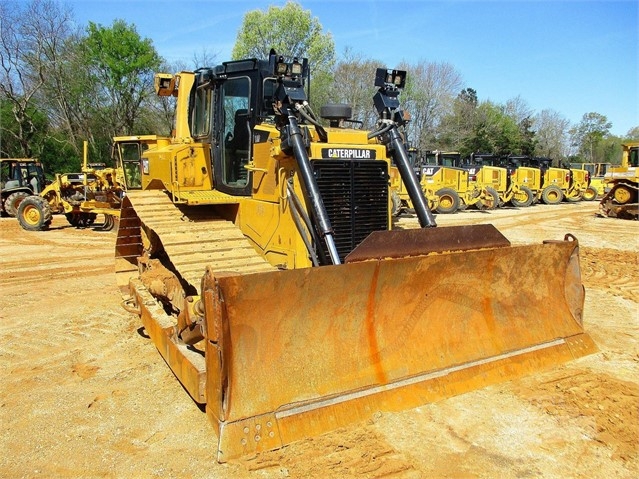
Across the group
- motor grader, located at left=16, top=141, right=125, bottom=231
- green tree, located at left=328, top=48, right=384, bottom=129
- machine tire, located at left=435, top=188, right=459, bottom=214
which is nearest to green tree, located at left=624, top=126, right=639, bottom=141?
green tree, located at left=328, top=48, right=384, bottom=129

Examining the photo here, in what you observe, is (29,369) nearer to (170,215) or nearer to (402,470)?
(170,215)

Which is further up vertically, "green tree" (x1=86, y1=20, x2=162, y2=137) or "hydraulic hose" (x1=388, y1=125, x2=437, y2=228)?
"green tree" (x1=86, y1=20, x2=162, y2=137)

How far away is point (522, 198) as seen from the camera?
999 inches

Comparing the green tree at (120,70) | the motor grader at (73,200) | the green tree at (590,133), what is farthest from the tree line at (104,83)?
the green tree at (590,133)

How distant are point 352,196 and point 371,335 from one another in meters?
1.61

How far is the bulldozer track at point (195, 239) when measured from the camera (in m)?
4.70

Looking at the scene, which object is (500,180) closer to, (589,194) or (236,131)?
(589,194)

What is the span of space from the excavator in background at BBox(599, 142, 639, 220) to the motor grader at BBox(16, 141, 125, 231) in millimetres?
17699

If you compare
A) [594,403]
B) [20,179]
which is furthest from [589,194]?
[594,403]

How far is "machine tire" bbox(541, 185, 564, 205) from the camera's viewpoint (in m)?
26.8

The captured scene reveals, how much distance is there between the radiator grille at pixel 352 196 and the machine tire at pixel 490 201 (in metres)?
18.8

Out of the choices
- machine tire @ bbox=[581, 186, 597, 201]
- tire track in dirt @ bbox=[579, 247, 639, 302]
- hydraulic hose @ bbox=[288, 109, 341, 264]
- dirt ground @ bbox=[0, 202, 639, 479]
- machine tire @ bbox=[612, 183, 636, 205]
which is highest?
hydraulic hose @ bbox=[288, 109, 341, 264]

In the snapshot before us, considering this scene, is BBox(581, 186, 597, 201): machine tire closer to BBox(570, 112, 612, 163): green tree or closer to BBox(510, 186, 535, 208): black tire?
BBox(510, 186, 535, 208): black tire

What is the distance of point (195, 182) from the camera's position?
19.3 feet
